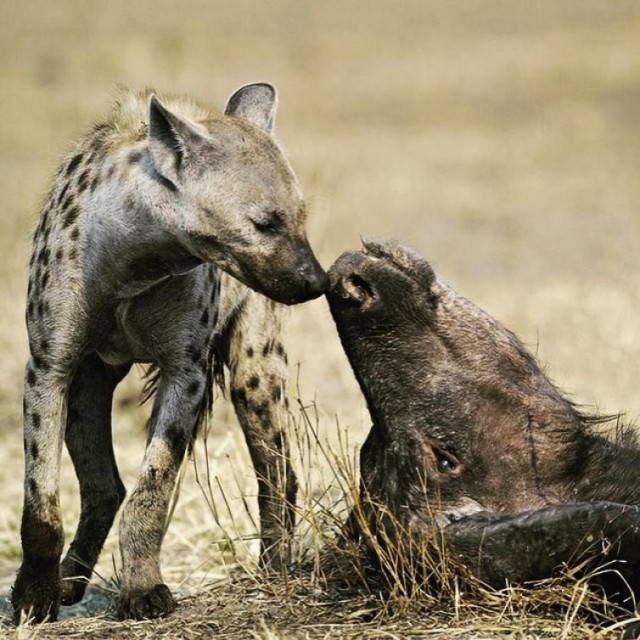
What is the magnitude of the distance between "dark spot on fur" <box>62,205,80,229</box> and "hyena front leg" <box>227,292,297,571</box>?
3.12ft

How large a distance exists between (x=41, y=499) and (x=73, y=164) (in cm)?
119

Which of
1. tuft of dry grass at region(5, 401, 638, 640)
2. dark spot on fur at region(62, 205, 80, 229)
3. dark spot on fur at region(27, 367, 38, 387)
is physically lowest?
tuft of dry grass at region(5, 401, 638, 640)

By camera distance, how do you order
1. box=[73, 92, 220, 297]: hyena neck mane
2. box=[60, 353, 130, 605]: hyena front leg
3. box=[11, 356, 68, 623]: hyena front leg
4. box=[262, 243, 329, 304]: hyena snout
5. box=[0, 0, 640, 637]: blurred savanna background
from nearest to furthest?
box=[262, 243, 329, 304]: hyena snout < box=[73, 92, 220, 297]: hyena neck mane < box=[11, 356, 68, 623]: hyena front leg < box=[60, 353, 130, 605]: hyena front leg < box=[0, 0, 640, 637]: blurred savanna background

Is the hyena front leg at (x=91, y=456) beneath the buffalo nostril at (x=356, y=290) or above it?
beneath

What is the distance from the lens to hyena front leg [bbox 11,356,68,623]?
4902 millimetres

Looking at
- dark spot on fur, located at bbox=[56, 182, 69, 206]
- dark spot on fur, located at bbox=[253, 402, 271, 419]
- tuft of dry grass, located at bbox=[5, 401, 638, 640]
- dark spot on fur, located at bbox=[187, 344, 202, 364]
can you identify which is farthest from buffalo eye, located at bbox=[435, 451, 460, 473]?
dark spot on fur, located at bbox=[56, 182, 69, 206]

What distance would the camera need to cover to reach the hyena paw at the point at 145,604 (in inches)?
190

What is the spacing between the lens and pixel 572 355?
9766 millimetres

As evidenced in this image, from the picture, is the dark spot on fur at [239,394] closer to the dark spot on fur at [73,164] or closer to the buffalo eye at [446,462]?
the dark spot on fur at [73,164]

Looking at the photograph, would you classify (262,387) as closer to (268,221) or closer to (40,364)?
(40,364)

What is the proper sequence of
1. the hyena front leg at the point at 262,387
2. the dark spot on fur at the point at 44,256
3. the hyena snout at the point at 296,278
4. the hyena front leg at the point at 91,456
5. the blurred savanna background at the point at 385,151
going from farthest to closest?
the blurred savanna background at the point at 385,151 → the hyena front leg at the point at 262,387 → the hyena front leg at the point at 91,456 → the dark spot on fur at the point at 44,256 → the hyena snout at the point at 296,278

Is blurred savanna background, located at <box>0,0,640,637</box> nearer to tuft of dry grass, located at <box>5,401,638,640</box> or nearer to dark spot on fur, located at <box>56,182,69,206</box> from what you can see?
tuft of dry grass, located at <box>5,401,638,640</box>

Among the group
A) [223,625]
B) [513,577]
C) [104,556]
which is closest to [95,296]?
[223,625]

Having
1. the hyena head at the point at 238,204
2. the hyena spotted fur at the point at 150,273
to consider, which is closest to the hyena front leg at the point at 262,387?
the hyena spotted fur at the point at 150,273
